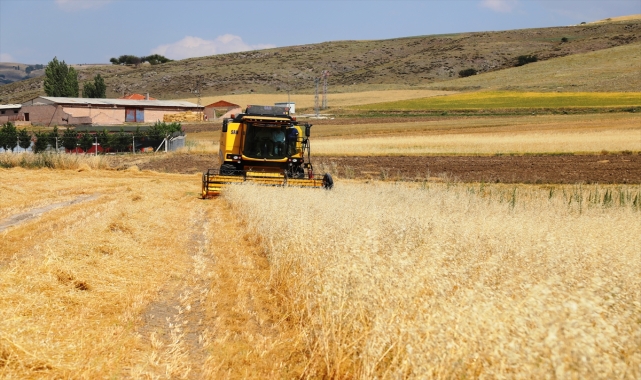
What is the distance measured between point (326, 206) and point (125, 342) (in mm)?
5559

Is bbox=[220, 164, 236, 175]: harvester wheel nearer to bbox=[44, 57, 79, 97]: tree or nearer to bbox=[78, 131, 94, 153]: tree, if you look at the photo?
bbox=[78, 131, 94, 153]: tree

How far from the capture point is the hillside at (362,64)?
126 m

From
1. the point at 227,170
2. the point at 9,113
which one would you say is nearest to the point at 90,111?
the point at 9,113

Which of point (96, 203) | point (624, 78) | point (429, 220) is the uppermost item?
point (624, 78)

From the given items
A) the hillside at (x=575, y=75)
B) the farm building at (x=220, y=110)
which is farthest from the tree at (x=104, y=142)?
the hillside at (x=575, y=75)

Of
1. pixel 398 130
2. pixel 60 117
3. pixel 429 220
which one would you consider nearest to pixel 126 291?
pixel 429 220

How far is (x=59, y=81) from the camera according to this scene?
3979 inches

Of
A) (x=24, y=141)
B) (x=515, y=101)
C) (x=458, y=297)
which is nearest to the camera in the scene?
(x=458, y=297)

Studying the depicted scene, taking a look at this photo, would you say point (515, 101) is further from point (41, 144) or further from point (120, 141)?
point (41, 144)

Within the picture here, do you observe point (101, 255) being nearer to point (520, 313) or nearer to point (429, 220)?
point (429, 220)

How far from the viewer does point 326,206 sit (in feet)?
36.1

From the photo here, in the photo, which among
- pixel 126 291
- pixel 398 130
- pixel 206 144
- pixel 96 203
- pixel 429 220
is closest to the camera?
pixel 126 291

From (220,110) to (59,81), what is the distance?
91.5 ft

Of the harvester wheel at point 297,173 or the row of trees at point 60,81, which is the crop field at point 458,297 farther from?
the row of trees at point 60,81
